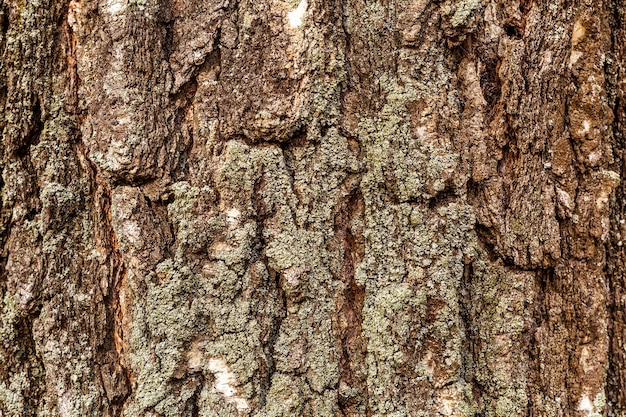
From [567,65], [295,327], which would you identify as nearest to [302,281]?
[295,327]

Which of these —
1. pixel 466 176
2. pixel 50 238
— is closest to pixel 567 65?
pixel 466 176

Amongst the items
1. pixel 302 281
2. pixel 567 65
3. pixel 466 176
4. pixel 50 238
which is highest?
pixel 567 65

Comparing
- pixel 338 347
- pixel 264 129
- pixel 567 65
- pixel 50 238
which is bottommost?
pixel 338 347

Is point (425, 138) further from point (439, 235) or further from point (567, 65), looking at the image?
point (567, 65)

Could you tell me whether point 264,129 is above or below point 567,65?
below

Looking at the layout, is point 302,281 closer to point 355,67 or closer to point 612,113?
point 355,67

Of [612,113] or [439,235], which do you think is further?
[612,113]
